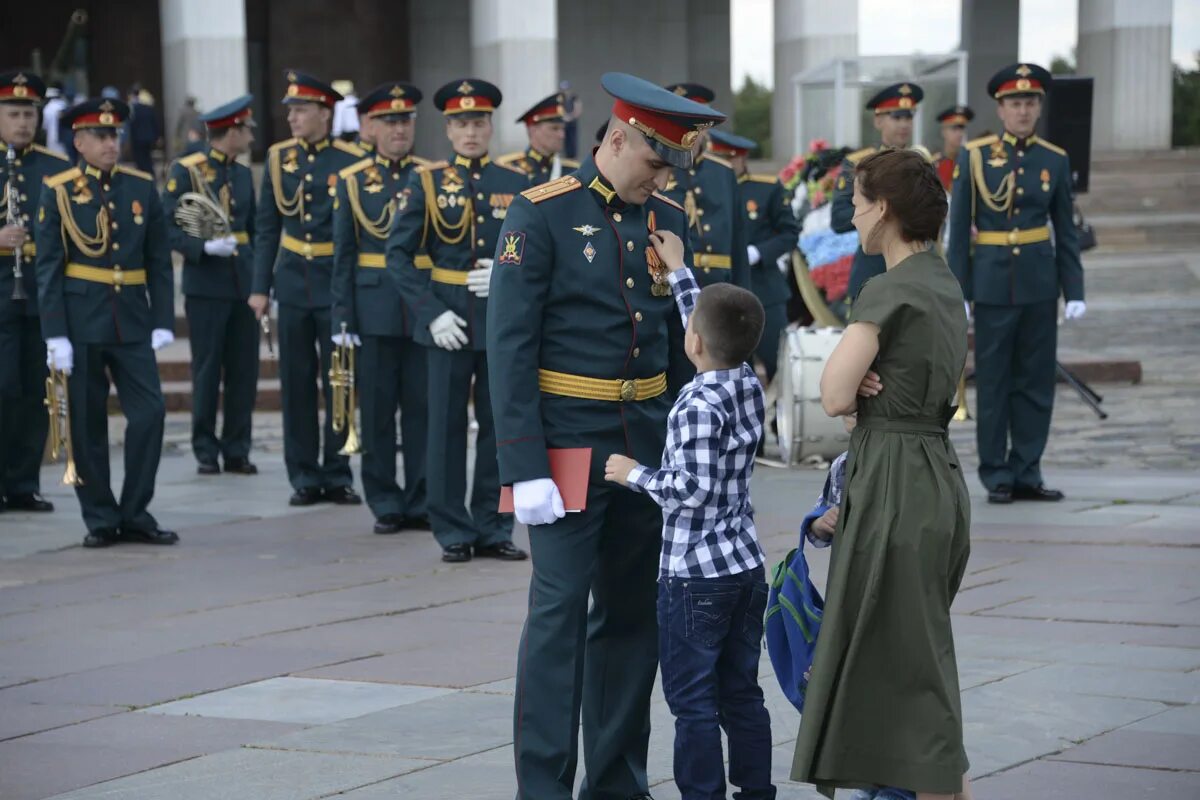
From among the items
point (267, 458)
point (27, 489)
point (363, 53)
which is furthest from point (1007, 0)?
point (27, 489)

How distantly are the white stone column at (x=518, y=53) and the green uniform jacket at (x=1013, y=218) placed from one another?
21.6 metres

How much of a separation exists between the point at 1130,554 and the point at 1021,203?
2402 millimetres

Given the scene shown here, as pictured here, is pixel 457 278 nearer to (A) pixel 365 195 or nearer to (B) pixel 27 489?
(A) pixel 365 195

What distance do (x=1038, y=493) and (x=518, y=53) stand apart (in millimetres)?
22569

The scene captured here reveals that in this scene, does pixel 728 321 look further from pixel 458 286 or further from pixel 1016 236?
pixel 1016 236

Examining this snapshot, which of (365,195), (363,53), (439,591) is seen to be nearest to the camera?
(439,591)

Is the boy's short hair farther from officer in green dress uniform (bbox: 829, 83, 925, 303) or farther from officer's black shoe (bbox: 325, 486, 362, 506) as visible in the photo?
officer in green dress uniform (bbox: 829, 83, 925, 303)

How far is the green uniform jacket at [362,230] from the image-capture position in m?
9.83

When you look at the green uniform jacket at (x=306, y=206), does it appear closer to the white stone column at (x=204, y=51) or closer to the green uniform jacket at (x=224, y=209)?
the green uniform jacket at (x=224, y=209)

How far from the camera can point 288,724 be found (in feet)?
18.7

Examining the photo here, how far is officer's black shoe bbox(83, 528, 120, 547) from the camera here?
9.26 m

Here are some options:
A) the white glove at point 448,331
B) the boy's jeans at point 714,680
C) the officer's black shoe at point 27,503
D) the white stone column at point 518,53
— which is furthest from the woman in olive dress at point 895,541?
the white stone column at point 518,53

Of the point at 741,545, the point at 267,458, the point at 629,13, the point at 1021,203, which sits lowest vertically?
the point at 267,458

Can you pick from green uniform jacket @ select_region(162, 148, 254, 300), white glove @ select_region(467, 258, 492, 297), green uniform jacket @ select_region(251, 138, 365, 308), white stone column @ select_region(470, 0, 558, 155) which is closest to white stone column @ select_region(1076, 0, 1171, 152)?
white stone column @ select_region(470, 0, 558, 155)
